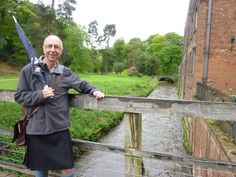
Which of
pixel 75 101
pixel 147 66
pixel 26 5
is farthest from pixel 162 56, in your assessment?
pixel 75 101

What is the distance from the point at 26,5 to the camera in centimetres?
965

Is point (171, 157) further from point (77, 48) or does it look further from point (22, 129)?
point (77, 48)

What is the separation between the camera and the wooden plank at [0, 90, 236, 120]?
2154 millimetres

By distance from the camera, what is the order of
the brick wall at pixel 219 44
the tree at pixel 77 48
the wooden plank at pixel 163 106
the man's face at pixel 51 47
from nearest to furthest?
the wooden plank at pixel 163 106 < the man's face at pixel 51 47 < the brick wall at pixel 219 44 < the tree at pixel 77 48

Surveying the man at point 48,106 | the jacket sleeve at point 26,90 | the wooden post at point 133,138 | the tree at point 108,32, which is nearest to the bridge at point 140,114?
the wooden post at point 133,138

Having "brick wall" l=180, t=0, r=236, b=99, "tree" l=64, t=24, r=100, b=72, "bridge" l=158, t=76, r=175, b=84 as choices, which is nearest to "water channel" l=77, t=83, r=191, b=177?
"brick wall" l=180, t=0, r=236, b=99

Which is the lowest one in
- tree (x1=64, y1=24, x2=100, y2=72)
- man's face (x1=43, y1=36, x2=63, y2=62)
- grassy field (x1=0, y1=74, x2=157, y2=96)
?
grassy field (x1=0, y1=74, x2=157, y2=96)

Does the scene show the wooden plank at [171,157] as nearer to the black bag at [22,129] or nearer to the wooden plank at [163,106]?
the wooden plank at [163,106]

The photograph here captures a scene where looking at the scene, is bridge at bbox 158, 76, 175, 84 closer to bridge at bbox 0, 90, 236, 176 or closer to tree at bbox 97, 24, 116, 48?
tree at bbox 97, 24, 116, 48

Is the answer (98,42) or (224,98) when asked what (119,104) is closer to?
(224,98)

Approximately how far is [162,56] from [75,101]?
204 feet

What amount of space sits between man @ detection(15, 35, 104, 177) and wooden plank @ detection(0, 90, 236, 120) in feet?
0.40

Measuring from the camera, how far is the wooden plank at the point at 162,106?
2154 mm

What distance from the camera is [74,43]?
47.7m
